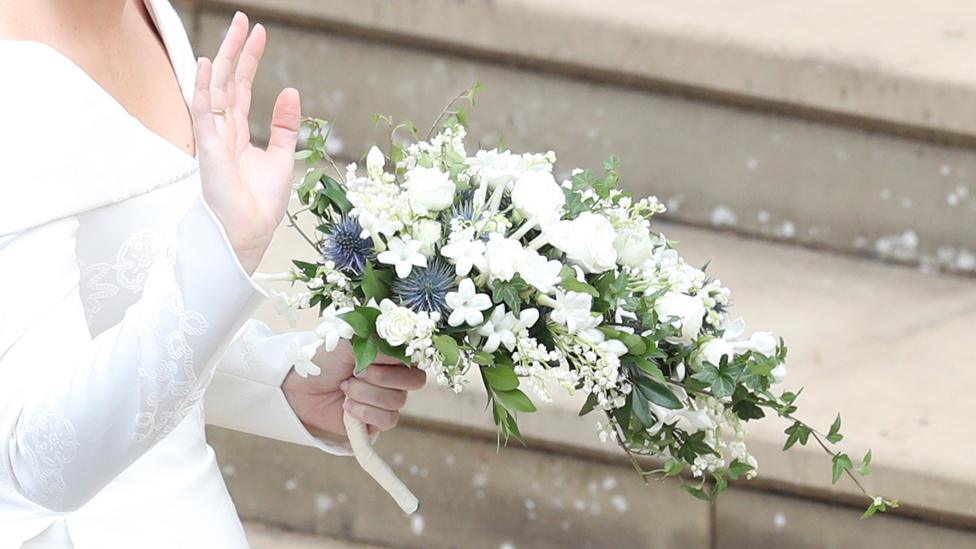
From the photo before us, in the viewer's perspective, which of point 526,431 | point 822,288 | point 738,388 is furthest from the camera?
point 822,288

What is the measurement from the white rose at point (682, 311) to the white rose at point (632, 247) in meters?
0.05

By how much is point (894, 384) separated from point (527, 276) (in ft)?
4.46

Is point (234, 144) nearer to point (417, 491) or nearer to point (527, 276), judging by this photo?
point (527, 276)

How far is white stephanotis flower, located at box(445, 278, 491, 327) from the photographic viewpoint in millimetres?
1140

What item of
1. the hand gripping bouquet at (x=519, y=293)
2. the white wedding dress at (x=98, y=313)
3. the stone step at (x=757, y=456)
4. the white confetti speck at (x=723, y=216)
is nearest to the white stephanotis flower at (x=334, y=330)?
the hand gripping bouquet at (x=519, y=293)

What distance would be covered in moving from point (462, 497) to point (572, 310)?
131cm

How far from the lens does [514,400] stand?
1.20 meters

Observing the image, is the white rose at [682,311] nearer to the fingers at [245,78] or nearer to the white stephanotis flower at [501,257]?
the white stephanotis flower at [501,257]

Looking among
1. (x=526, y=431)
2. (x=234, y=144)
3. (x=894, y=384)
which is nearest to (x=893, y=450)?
(x=894, y=384)

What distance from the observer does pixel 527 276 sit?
45.8 inches

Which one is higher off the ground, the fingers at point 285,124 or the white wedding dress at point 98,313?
the fingers at point 285,124

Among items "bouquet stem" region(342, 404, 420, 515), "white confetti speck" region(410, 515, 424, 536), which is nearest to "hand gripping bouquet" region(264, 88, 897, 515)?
"bouquet stem" region(342, 404, 420, 515)

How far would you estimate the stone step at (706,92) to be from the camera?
2551mm

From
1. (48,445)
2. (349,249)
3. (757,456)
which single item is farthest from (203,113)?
(757,456)
